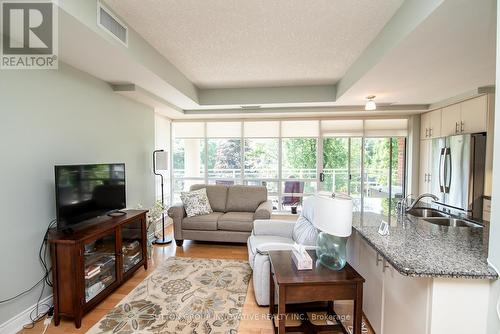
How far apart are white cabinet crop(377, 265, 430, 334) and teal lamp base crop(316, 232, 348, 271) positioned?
0.28 meters

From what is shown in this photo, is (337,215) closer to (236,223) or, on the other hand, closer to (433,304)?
(433,304)

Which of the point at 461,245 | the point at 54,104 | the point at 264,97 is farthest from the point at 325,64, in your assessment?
the point at 54,104

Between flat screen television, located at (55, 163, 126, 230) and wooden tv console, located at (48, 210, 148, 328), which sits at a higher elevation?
flat screen television, located at (55, 163, 126, 230)

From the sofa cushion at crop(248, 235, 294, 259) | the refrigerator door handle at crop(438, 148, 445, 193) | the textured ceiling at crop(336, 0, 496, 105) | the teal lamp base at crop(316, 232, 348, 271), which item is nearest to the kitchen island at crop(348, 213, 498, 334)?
the teal lamp base at crop(316, 232, 348, 271)

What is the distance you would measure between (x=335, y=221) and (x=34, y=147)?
8.37ft

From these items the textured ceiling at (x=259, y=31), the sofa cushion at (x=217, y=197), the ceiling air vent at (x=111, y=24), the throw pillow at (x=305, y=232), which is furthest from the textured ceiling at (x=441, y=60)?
the sofa cushion at (x=217, y=197)

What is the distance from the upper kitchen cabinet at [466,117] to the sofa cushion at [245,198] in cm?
315

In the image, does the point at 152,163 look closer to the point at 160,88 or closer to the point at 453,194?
the point at 160,88

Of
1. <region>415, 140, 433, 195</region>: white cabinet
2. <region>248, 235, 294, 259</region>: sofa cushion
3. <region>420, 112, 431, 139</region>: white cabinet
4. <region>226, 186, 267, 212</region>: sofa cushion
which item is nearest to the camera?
<region>248, 235, 294, 259</region>: sofa cushion

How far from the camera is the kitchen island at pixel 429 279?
1155 millimetres

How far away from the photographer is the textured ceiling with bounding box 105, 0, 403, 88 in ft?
6.13

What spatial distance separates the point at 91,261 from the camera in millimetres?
2266

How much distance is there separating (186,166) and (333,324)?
4365mm

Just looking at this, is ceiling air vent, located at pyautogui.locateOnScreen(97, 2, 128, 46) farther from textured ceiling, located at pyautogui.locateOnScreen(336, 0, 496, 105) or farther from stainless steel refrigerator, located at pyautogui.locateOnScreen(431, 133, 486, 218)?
stainless steel refrigerator, located at pyautogui.locateOnScreen(431, 133, 486, 218)
